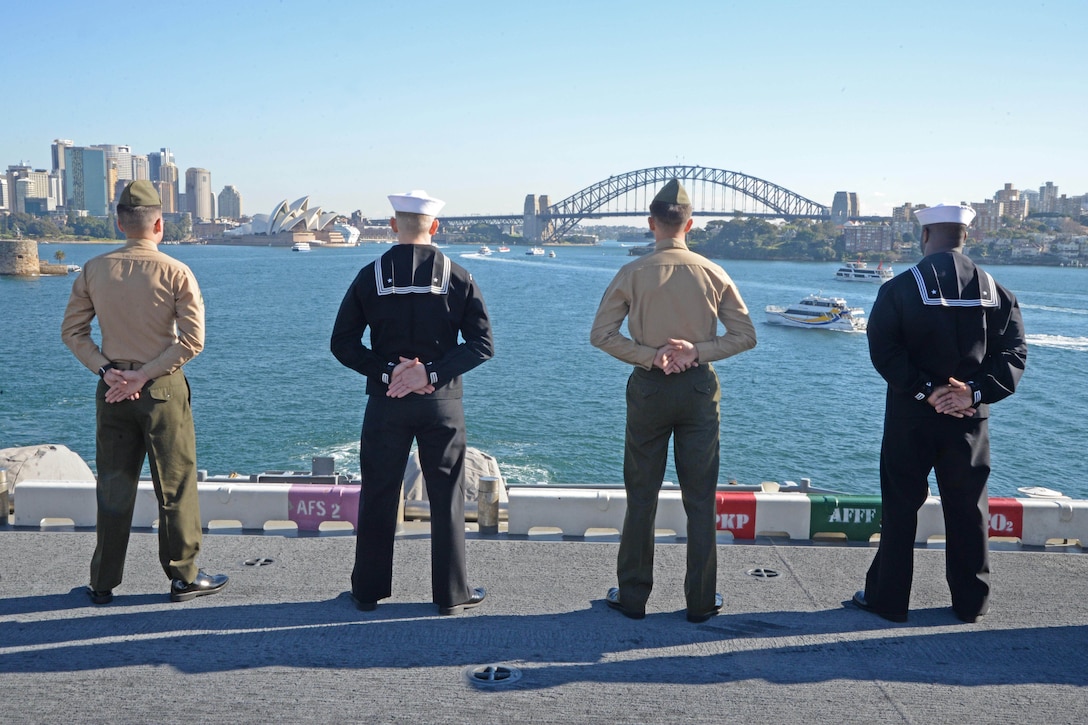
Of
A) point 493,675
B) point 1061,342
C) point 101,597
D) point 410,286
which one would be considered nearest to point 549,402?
point 101,597

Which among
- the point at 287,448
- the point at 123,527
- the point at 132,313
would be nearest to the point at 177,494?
the point at 123,527

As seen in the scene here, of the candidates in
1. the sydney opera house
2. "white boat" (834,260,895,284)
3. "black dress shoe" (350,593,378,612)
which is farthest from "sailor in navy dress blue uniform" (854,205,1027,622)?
the sydney opera house

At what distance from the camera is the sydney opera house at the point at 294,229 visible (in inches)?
6319

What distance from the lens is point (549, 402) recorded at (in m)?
32.6

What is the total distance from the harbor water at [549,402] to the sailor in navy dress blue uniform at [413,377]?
16.5m

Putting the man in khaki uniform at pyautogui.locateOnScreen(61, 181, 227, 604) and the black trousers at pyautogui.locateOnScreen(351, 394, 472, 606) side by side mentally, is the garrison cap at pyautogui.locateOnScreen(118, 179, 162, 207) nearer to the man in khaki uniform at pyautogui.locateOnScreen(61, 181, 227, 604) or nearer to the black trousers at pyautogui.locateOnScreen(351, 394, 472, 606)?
the man in khaki uniform at pyautogui.locateOnScreen(61, 181, 227, 604)

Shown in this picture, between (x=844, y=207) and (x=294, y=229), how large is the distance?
315ft

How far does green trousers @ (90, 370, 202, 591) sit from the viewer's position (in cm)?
414

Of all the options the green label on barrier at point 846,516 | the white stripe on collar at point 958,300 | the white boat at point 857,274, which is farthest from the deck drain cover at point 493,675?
the white boat at point 857,274

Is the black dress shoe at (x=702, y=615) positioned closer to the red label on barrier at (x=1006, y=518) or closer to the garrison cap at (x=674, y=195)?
the garrison cap at (x=674, y=195)

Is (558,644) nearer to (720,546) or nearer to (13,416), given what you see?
(720,546)

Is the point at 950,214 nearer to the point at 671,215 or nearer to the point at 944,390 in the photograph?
the point at 944,390

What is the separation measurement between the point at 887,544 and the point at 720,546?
1.15 m

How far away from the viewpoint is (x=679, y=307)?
4.05 metres
